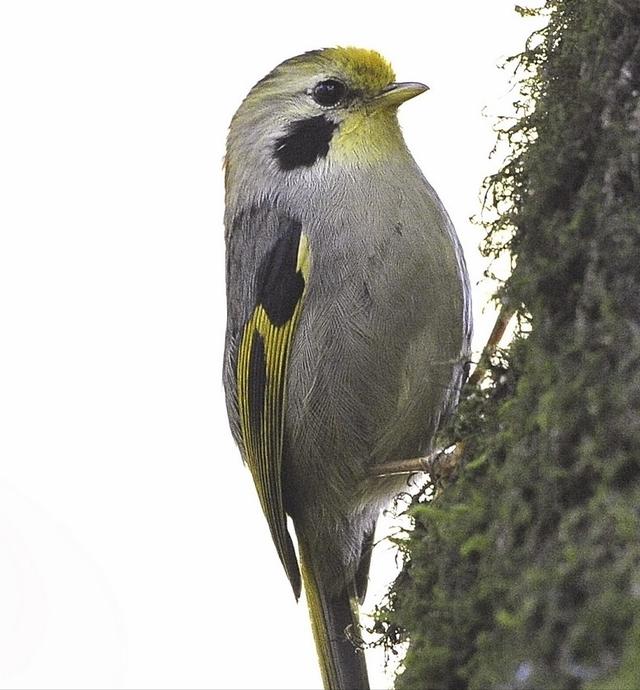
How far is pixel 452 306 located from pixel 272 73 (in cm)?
109

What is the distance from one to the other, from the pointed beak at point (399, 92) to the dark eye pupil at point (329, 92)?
0.12 metres

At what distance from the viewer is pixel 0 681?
5629 millimetres

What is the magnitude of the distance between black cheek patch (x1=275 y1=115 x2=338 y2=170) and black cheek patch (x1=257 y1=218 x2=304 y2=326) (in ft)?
0.75

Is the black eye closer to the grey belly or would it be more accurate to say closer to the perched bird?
the perched bird

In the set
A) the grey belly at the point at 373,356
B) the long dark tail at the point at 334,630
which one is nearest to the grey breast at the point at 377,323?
the grey belly at the point at 373,356

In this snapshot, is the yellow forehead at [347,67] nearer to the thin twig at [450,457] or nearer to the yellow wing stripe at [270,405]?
the yellow wing stripe at [270,405]

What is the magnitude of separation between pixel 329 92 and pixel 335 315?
2.59 ft

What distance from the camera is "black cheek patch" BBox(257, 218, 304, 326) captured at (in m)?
3.27

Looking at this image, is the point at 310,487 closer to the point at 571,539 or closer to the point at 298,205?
the point at 298,205

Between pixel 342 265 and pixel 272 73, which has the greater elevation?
pixel 272 73

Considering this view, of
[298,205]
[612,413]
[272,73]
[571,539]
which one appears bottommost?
[571,539]

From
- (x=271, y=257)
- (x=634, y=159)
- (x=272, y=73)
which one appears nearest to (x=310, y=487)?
(x=271, y=257)

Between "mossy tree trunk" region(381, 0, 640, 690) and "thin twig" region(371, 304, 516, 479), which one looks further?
"thin twig" region(371, 304, 516, 479)

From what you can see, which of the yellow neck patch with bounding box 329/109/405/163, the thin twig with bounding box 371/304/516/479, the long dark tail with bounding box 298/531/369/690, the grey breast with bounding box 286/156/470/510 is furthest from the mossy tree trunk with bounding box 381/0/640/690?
the long dark tail with bounding box 298/531/369/690
